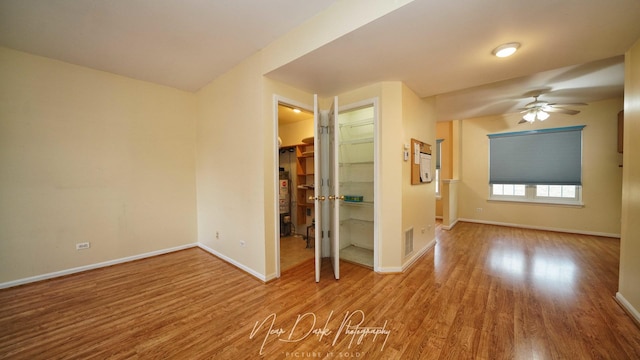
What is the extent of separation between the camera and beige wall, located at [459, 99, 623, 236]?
4.29 m

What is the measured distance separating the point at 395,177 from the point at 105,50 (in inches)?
153

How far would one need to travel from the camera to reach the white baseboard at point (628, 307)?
1872 millimetres

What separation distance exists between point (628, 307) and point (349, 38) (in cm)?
354

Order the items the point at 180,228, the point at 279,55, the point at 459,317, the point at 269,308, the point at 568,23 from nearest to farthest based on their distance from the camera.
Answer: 1. the point at 568,23
2. the point at 459,317
3. the point at 269,308
4. the point at 279,55
5. the point at 180,228

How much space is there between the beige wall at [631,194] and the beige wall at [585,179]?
11.1 feet

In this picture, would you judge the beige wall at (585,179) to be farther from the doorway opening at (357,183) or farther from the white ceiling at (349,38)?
the doorway opening at (357,183)

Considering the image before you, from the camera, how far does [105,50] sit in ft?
8.51

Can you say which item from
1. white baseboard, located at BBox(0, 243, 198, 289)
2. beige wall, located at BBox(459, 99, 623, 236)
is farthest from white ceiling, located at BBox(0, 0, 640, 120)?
white baseboard, located at BBox(0, 243, 198, 289)

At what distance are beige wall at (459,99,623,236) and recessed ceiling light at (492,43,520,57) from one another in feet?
13.5

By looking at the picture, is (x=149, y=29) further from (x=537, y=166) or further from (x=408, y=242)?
(x=537, y=166)

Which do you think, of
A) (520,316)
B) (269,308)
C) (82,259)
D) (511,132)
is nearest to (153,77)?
(82,259)

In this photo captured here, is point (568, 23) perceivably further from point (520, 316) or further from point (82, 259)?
point (82, 259)

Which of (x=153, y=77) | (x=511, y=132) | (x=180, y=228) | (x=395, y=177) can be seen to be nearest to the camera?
(x=395, y=177)

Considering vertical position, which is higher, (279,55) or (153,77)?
(153,77)
